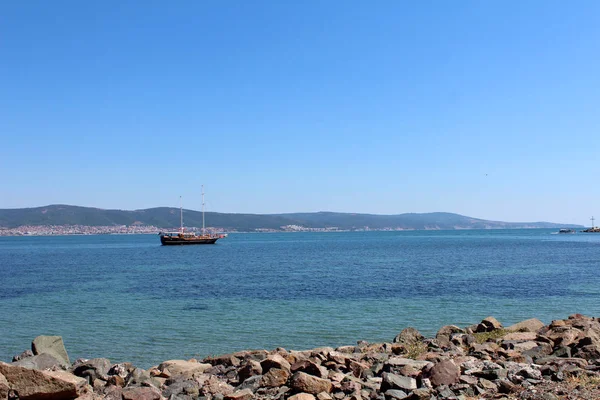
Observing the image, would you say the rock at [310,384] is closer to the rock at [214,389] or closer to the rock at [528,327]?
the rock at [214,389]

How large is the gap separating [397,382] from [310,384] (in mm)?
1540

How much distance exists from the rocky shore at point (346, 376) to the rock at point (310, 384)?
2 centimetres

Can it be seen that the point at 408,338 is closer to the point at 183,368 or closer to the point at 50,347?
the point at 183,368

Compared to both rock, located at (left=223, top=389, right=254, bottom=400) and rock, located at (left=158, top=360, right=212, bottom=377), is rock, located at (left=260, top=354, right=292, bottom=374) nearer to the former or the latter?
rock, located at (left=223, top=389, right=254, bottom=400)

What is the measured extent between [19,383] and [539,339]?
12282 millimetres

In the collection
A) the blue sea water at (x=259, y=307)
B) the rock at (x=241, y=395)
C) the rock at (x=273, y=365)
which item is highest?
the rock at (x=273, y=365)

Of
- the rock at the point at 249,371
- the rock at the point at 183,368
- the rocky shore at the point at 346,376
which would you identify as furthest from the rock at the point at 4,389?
the rock at the point at 249,371

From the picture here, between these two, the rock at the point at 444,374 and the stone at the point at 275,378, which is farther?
the stone at the point at 275,378

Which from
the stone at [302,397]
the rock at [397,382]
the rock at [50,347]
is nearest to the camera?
the stone at [302,397]

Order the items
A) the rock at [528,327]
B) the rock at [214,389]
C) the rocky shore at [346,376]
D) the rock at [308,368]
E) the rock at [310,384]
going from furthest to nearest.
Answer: the rock at [528,327]
the rock at [308,368]
the rock at [214,389]
the rock at [310,384]
the rocky shore at [346,376]

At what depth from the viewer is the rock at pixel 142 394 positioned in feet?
33.1

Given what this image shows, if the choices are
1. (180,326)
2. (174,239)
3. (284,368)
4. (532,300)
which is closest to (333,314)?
(180,326)

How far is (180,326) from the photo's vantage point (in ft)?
80.0

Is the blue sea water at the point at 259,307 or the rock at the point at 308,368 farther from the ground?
the rock at the point at 308,368
